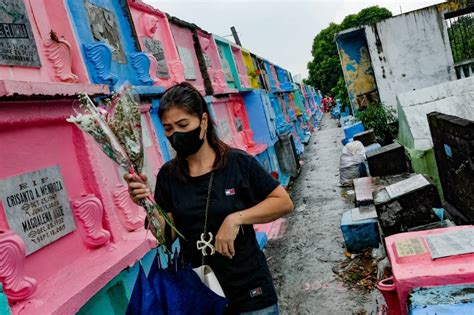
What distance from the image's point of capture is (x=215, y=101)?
977 cm

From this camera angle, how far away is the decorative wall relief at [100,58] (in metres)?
4.30

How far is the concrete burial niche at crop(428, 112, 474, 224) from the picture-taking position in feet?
14.3

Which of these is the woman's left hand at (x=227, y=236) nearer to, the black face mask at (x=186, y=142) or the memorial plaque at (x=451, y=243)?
the black face mask at (x=186, y=142)

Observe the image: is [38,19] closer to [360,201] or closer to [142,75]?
[142,75]

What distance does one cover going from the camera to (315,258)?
634 centimetres

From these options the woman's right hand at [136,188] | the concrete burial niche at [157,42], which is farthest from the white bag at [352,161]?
the woman's right hand at [136,188]

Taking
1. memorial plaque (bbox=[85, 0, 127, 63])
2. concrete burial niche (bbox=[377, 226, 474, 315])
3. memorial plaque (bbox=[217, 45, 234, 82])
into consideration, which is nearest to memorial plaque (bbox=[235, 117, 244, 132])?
memorial plaque (bbox=[217, 45, 234, 82])

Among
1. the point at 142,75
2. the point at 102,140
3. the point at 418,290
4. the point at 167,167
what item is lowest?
the point at 418,290

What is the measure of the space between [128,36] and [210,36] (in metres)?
5.61

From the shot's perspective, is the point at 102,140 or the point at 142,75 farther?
the point at 142,75

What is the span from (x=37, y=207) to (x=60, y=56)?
56.1 inches

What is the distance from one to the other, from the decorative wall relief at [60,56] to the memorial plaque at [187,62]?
440 cm

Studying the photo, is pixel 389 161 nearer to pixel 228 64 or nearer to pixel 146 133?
pixel 146 133

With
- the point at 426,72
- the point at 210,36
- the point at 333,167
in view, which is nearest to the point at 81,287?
the point at 210,36
